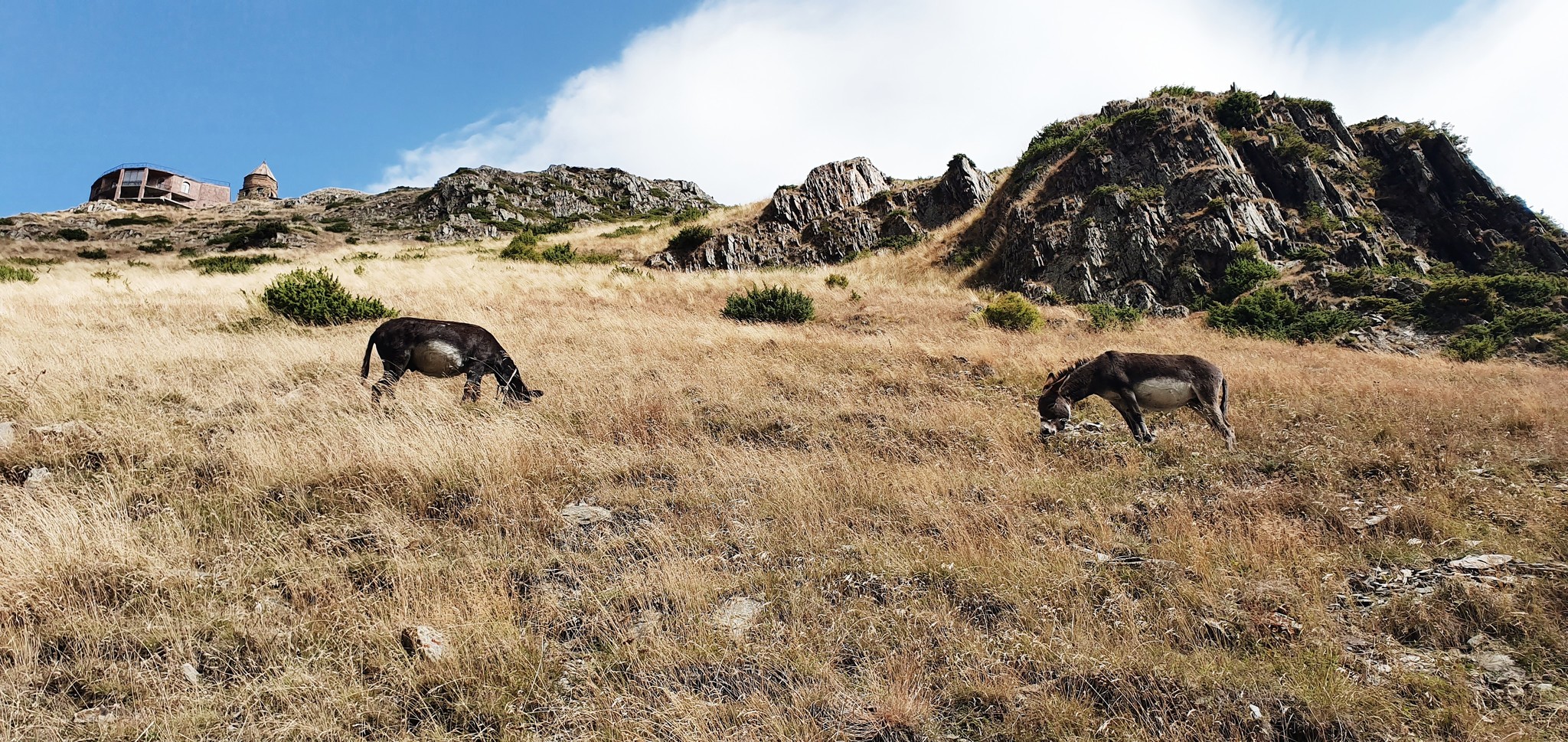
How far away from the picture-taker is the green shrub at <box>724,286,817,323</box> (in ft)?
65.1

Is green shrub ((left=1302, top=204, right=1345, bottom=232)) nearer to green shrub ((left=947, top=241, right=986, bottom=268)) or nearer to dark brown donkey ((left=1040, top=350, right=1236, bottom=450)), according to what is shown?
green shrub ((left=947, top=241, right=986, bottom=268))

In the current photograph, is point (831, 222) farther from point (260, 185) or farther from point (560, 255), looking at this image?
point (260, 185)

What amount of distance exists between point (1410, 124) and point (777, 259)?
1140 inches

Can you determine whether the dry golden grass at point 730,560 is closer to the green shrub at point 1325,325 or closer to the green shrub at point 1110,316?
the green shrub at point 1325,325

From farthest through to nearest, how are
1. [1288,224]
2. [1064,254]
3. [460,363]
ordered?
1. [1064,254]
2. [1288,224]
3. [460,363]

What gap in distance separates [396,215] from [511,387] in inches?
2302

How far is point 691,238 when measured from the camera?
36.1 meters

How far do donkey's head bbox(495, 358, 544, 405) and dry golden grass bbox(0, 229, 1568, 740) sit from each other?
0.26 meters

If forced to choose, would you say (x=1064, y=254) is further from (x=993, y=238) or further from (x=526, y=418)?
(x=526, y=418)

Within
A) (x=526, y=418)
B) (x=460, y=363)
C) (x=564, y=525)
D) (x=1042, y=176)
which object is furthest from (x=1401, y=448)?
(x=1042, y=176)

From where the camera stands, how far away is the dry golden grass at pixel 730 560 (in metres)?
3.42

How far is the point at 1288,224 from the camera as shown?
23.8 meters

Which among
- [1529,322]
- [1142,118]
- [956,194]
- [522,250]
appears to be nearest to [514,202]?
[522,250]

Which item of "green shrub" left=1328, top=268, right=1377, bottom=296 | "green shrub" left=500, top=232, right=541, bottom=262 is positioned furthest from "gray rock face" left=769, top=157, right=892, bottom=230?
"green shrub" left=1328, top=268, right=1377, bottom=296
